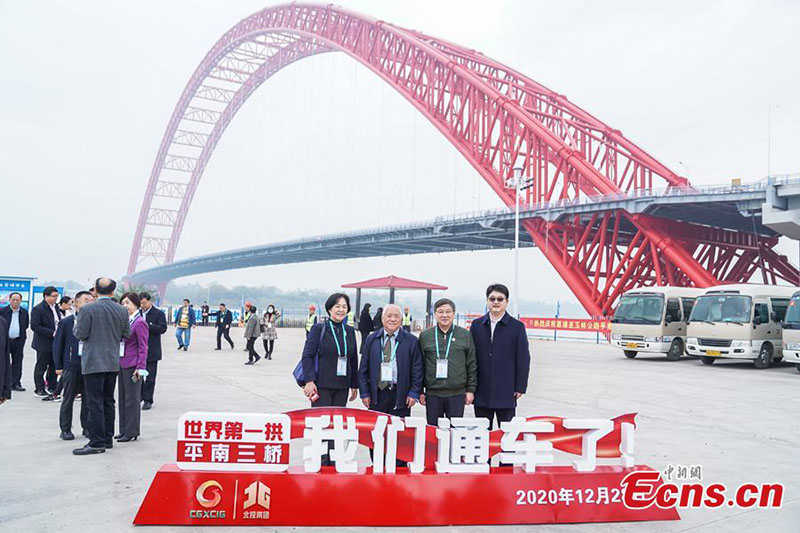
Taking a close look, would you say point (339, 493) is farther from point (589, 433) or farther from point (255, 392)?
→ point (255, 392)

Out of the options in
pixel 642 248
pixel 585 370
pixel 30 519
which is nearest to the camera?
pixel 30 519

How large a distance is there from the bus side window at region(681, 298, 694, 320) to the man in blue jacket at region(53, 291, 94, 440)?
61.6 feet

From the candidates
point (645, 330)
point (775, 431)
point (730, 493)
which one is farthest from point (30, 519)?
point (645, 330)

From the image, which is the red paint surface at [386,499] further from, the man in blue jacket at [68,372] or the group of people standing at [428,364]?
the man in blue jacket at [68,372]

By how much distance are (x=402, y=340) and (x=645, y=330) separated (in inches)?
680

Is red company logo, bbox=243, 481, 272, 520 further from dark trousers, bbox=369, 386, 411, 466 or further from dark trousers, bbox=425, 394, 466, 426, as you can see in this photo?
dark trousers, bbox=425, 394, 466, 426

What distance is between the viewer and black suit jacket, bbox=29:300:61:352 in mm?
10109

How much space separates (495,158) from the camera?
44.8 m

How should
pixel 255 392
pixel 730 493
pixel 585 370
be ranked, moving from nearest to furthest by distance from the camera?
pixel 730 493 < pixel 255 392 < pixel 585 370

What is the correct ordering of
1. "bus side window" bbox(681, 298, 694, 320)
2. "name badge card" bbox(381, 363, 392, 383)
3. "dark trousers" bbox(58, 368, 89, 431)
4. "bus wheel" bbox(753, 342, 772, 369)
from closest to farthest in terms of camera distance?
"name badge card" bbox(381, 363, 392, 383) < "dark trousers" bbox(58, 368, 89, 431) < "bus wheel" bbox(753, 342, 772, 369) < "bus side window" bbox(681, 298, 694, 320)

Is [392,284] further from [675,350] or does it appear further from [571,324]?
[675,350]

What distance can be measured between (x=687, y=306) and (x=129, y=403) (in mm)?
18915

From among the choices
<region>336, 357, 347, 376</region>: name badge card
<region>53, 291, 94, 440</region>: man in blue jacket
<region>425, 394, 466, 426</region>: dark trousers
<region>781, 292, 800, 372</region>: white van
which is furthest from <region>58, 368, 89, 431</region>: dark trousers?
<region>781, 292, 800, 372</region>: white van

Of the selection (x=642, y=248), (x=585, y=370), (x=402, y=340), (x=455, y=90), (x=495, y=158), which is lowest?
(x=585, y=370)
